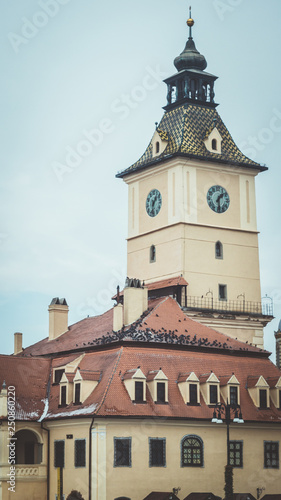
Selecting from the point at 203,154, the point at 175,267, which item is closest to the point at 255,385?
the point at 175,267

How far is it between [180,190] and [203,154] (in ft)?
11.6

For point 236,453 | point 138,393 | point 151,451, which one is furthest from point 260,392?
point 151,451

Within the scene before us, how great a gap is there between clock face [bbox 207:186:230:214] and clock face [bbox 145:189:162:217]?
158 inches

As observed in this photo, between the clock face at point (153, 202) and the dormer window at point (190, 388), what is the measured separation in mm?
20634

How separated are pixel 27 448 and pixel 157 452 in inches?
417

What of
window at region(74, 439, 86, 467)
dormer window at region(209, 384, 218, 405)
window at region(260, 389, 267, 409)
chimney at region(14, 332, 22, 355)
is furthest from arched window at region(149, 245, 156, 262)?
window at region(74, 439, 86, 467)

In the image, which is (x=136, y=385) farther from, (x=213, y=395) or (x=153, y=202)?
(x=153, y=202)

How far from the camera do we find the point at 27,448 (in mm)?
74688

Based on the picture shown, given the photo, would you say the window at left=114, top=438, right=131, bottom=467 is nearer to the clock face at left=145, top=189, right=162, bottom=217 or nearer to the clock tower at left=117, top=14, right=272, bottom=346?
the clock tower at left=117, top=14, right=272, bottom=346

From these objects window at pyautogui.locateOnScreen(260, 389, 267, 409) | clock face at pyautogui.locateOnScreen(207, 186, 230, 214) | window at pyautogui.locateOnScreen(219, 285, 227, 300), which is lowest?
window at pyautogui.locateOnScreen(260, 389, 267, 409)

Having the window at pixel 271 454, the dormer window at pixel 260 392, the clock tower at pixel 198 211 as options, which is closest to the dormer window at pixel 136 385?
the dormer window at pixel 260 392

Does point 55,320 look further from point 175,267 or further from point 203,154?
point 203,154

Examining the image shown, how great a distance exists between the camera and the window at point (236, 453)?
7144 cm

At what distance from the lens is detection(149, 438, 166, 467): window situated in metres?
68.3
